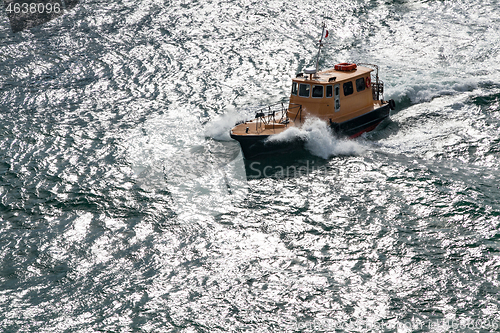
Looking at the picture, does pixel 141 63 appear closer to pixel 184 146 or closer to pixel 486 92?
pixel 184 146

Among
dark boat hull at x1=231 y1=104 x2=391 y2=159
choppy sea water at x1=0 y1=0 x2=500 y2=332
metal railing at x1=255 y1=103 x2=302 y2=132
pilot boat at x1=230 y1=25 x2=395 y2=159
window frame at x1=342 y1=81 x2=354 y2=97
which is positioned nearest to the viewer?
choppy sea water at x1=0 y1=0 x2=500 y2=332

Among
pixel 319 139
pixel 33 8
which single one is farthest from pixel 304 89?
pixel 33 8

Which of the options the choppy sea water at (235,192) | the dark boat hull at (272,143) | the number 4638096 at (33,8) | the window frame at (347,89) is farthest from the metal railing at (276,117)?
the number 4638096 at (33,8)

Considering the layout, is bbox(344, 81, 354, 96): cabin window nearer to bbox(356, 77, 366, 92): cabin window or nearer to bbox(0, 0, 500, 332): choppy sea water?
bbox(356, 77, 366, 92): cabin window

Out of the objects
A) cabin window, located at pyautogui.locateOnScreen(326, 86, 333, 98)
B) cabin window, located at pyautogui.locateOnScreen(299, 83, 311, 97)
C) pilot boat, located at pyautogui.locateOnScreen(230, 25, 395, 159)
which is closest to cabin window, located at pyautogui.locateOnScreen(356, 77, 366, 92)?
pilot boat, located at pyautogui.locateOnScreen(230, 25, 395, 159)

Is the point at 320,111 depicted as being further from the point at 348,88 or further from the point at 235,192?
the point at 235,192

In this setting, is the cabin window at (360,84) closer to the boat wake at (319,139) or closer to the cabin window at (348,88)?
the cabin window at (348,88)

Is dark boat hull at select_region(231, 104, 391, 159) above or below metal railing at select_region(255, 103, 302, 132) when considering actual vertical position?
below

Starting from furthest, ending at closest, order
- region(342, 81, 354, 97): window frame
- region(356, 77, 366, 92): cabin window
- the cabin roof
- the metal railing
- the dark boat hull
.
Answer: region(356, 77, 366, 92): cabin window < region(342, 81, 354, 97): window frame < the cabin roof < the metal railing < the dark boat hull
